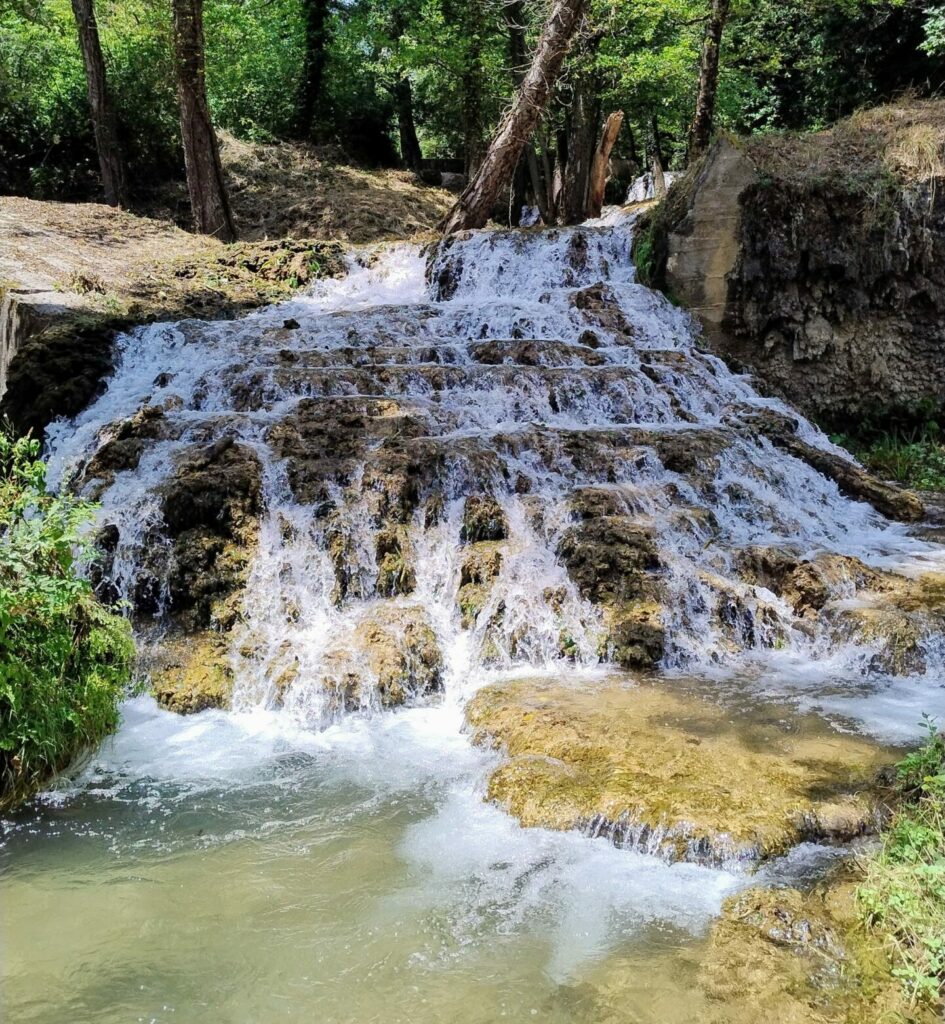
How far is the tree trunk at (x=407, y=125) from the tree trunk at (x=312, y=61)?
6.87 ft

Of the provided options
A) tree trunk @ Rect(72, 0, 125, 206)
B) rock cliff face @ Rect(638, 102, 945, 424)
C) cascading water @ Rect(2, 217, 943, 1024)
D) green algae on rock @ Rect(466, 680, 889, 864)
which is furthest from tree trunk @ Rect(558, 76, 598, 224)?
green algae on rock @ Rect(466, 680, 889, 864)

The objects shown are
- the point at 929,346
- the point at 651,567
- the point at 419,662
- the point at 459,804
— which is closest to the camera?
the point at 459,804

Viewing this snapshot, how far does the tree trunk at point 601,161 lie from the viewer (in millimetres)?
15398

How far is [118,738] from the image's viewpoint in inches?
193

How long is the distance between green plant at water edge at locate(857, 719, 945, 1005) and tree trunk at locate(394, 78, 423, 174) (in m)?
21.1

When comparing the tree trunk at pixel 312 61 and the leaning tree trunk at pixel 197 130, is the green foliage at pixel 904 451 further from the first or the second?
the tree trunk at pixel 312 61

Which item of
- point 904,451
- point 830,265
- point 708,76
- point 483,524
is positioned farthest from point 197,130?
point 904,451

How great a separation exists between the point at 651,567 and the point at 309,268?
8.72m

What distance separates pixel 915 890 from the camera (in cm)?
Answer: 288

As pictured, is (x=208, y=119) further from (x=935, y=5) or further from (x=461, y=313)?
(x=935, y=5)

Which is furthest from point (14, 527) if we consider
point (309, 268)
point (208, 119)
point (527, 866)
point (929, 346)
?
point (208, 119)

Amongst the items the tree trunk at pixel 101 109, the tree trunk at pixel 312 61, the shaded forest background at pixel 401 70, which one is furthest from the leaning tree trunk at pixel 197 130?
the tree trunk at pixel 312 61

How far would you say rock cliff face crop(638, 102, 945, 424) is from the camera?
10.3 metres

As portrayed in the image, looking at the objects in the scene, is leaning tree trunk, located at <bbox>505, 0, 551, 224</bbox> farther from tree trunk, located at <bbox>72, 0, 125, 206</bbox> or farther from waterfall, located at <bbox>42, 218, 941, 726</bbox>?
waterfall, located at <bbox>42, 218, 941, 726</bbox>
